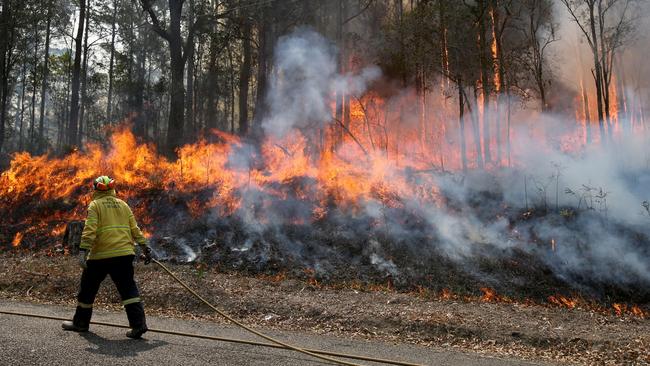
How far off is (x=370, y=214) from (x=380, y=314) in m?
5.61

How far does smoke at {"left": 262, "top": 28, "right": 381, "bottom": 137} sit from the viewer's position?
20422mm

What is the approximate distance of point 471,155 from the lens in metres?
19.6

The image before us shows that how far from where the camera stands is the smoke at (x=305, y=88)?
20.4 metres

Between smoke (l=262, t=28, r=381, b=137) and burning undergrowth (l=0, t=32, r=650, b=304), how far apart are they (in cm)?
300

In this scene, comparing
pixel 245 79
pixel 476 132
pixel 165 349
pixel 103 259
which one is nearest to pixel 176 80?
pixel 245 79

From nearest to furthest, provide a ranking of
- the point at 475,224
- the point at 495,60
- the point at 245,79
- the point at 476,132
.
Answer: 1. the point at 475,224
2. the point at 476,132
3. the point at 495,60
4. the point at 245,79

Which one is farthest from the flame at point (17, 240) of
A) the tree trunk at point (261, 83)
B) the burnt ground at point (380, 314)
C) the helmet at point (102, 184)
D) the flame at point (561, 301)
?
the flame at point (561, 301)

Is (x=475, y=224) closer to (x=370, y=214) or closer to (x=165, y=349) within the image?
(x=370, y=214)

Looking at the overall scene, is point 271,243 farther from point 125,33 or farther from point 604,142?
point 125,33

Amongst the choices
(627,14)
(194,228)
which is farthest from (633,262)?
(627,14)

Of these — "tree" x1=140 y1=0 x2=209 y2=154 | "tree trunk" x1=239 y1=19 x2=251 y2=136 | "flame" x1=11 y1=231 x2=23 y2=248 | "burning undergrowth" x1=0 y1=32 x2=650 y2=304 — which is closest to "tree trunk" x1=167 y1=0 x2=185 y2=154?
"tree" x1=140 y1=0 x2=209 y2=154

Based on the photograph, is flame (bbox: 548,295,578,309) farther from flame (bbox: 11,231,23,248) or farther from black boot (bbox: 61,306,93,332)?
flame (bbox: 11,231,23,248)

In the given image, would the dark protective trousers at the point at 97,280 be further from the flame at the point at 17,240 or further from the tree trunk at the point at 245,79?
the tree trunk at the point at 245,79

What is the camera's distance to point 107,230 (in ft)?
17.1
